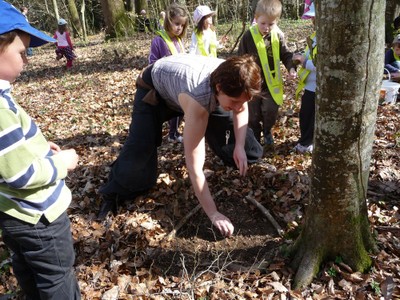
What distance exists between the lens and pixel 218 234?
10.6 ft

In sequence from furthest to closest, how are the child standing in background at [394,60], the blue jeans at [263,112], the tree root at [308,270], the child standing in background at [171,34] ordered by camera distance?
the child standing in background at [394,60] < the child standing in background at [171,34] < the blue jeans at [263,112] < the tree root at [308,270]

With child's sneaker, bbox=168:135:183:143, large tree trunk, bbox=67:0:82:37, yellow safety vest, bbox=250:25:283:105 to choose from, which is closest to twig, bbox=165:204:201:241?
yellow safety vest, bbox=250:25:283:105

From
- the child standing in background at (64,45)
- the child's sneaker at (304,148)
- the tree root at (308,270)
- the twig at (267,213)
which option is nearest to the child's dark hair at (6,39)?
the tree root at (308,270)

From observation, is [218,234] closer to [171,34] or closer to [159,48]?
[159,48]

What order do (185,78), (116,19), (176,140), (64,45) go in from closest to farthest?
(185,78)
(176,140)
(64,45)
(116,19)

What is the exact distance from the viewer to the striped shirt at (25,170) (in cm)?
165

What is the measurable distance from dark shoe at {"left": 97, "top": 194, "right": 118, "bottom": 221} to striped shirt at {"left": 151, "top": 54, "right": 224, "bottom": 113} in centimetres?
122

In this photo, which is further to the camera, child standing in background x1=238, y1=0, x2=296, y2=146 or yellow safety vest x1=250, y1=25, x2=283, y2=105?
yellow safety vest x1=250, y1=25, x2=283, y2=105

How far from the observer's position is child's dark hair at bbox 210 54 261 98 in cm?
223

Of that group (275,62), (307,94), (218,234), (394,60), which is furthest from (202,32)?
(394,60)

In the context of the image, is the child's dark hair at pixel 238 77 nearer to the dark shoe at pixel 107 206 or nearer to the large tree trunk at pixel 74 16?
the dark shoe at pixel 107 206

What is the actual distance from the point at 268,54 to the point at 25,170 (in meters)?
3.29

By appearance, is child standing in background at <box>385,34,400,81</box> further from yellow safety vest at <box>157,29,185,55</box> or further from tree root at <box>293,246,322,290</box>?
tree root at <box>293,246,322,290</box>

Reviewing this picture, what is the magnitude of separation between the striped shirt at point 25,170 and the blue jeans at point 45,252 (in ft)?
0.24
